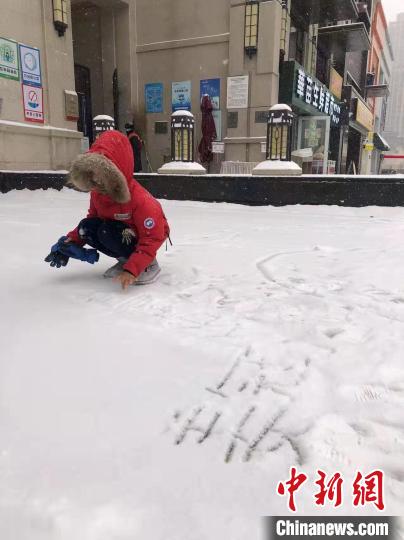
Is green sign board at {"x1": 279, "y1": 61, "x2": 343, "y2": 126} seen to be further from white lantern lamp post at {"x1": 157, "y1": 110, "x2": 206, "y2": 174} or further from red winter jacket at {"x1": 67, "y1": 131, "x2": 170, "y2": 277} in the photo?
red winter jacket at {"x1": 67, "y1": 131, "x2": 170, "y2": 277}

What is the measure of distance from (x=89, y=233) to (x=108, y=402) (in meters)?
1.36

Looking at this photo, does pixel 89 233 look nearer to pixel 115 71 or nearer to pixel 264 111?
pixel 264 111

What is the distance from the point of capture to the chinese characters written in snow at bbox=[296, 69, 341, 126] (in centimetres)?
1086

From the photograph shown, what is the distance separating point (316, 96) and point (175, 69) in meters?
4.46

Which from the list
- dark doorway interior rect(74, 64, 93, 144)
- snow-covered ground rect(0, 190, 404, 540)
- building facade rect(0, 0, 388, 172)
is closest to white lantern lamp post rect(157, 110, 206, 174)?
building facade rect(0, 0, 388, 172)

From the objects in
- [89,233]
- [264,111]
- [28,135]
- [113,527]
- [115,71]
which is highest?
[115,71]

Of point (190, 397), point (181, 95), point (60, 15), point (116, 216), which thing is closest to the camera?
point (190, 397)

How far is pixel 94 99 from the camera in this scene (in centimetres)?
1154

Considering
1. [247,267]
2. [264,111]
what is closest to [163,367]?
[247,267]

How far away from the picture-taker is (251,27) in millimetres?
9734

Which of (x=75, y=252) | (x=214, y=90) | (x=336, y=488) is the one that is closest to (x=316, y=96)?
(x=214, y=90)

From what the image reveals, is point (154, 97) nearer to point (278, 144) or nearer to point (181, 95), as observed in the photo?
point (181, 95)

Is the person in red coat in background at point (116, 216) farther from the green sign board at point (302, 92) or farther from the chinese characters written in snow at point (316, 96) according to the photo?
the chinese characters written in snow at point (316, 96)

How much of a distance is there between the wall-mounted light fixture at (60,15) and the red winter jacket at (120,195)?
7812 mm
